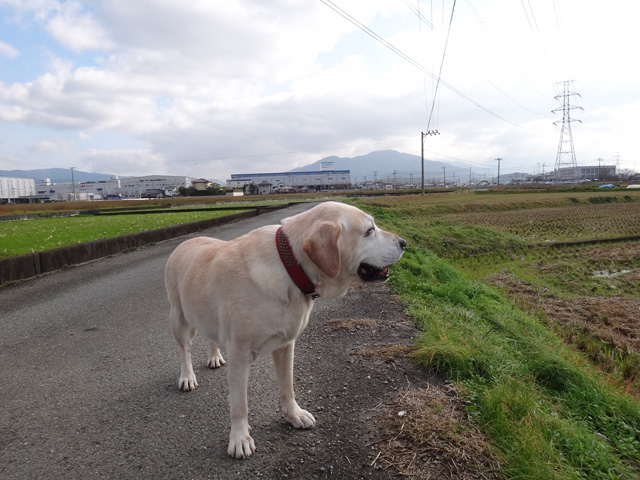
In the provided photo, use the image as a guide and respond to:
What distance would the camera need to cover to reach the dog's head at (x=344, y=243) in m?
2.80

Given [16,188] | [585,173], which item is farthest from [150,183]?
[585,173]

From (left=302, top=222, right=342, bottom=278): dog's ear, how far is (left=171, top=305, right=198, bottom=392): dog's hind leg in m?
1.76

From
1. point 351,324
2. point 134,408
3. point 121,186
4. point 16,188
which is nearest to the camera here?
point 134,408

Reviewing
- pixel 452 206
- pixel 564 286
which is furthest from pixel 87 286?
pixel 452 206

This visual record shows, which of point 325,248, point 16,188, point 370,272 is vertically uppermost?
point 16,188

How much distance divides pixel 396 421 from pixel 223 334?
152 cm

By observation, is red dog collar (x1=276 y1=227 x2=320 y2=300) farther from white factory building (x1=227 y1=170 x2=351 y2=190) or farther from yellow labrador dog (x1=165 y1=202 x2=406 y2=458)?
white factory building (x1=227 y1=170 x2=351 y2=190)

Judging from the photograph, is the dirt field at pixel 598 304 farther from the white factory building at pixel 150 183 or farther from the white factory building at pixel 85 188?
the white factory building at pixel 85 188

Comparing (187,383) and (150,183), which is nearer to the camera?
(187,383)

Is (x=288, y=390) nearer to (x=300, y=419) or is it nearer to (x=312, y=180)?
(x=300, y=419)

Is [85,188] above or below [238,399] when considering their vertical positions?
above

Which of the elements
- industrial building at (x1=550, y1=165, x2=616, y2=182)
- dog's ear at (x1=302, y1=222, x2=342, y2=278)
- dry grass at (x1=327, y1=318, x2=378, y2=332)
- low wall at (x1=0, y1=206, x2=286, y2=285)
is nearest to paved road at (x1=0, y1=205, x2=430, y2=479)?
dry grass at (x1=327, y1=318, x2=378, y2=332)

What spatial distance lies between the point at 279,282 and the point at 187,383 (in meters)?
1.82

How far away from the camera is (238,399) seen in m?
2.90
